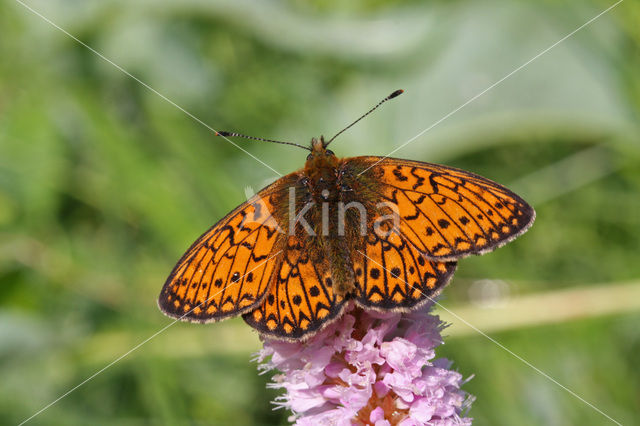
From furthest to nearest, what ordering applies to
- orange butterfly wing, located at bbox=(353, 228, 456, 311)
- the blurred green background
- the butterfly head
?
1. the blurred green background
2. the butterfly head
3. orange butterfly wing, located at bbox=(353, 228, 456, 311)

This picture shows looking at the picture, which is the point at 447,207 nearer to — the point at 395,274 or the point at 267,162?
the point at 395,274

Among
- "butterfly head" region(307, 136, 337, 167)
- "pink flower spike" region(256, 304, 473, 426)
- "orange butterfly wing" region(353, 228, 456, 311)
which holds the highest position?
"butterfly head" region(307, 136, 337, 167)

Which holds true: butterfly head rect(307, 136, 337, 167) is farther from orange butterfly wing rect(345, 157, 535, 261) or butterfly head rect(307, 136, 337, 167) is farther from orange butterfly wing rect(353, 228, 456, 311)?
orange butterfly wing rect(353, 228, 456, 311)

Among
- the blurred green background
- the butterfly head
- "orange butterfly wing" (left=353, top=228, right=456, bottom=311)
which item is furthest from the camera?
the blurred green background

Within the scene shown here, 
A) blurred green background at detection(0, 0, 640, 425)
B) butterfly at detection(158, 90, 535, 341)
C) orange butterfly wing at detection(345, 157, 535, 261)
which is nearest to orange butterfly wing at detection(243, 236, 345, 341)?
butterfly at detection(158, 90, 535, 341)

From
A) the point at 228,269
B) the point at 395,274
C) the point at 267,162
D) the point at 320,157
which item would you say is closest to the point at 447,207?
the point at 395,274

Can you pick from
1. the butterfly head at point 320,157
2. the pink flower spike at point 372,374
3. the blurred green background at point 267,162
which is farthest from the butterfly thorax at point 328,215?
the blurred green background at point 267,162

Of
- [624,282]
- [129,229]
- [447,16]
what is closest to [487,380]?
[624,282]

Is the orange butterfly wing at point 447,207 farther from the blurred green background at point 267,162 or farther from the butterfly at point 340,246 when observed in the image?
the blurred green background at point 267,162
